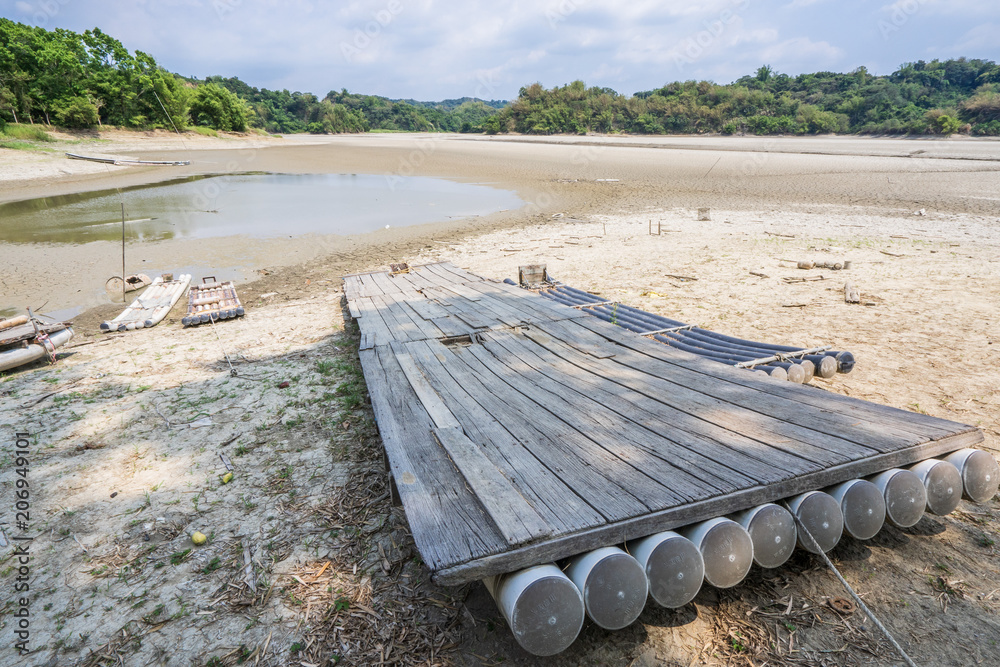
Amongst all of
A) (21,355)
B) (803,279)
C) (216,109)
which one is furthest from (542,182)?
(216,109)

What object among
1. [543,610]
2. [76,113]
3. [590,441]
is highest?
[76,113]

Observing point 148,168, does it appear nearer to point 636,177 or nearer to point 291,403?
point 636,177

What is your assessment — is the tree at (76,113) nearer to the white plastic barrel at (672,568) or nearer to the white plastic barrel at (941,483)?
the white plastic barrel at (672,568)

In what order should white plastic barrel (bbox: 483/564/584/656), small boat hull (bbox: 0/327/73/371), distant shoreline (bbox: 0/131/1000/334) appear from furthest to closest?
distant shoreline (bbox: 0/131/1000/334)
small boat hull (bbox: 0/327/73/371)
white plastic barrel (bbox: 483/564/584/656)

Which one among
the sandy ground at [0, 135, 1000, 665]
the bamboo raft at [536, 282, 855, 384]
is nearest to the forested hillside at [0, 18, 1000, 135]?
the sandy ground at [0, 135, 1000, 665]

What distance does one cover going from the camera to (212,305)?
805 cm

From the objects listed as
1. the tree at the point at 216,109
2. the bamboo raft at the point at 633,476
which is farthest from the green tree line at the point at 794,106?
the bamboo raft at the point at 633,476

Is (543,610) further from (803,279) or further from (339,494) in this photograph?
(803,279)

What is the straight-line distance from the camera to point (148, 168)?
102ft

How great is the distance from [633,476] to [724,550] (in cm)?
54

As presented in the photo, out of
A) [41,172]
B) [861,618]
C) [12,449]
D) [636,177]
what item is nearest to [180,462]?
[12,449]

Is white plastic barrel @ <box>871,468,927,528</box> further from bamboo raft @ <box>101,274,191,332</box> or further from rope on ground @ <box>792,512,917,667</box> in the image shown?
bamboo raft @ <box>101,274,191,332</box>

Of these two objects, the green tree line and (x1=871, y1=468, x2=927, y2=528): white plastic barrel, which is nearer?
(x1=871, y1=468, x2=927, y2=528): white plastic barrel

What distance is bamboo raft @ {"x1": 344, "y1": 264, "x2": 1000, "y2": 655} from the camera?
219cm
